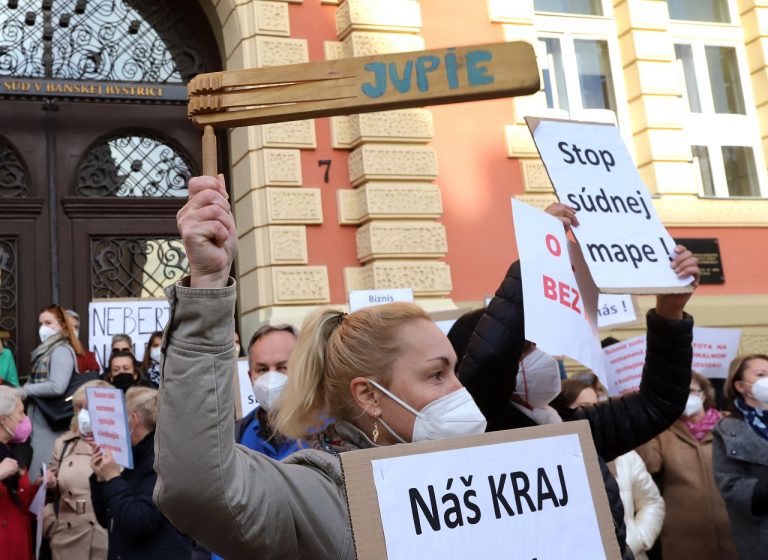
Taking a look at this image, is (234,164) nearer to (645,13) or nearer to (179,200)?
(179,200)

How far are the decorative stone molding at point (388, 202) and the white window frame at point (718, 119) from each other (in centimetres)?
385

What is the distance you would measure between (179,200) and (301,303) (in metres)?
1.81

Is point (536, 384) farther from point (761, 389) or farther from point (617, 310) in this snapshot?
point (617, 310)

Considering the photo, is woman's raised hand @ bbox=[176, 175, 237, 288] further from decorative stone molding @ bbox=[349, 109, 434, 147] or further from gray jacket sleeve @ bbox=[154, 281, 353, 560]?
decorative stone molding @ bbox=[349, 109, 434, 147]

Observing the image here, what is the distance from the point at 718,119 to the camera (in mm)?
11633

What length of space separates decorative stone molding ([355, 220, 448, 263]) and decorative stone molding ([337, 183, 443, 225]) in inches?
3.6

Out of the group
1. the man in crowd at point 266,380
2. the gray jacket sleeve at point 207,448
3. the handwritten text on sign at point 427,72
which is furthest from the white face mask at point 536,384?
the gray jacket sleeve at point 207,448

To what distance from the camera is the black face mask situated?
645 cm

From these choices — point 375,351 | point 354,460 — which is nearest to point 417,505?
point 354,460

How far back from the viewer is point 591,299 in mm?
3326

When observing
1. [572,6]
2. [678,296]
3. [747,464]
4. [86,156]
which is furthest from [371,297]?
[572,6]

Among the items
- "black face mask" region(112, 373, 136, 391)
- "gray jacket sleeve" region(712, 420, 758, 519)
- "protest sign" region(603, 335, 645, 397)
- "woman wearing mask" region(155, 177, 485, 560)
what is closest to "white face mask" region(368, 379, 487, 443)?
"woman wearing mask" region(155, 177, 485, 560)

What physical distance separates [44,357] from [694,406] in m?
4.51

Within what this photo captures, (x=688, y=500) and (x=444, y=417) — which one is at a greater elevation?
(x=444, y=417)
